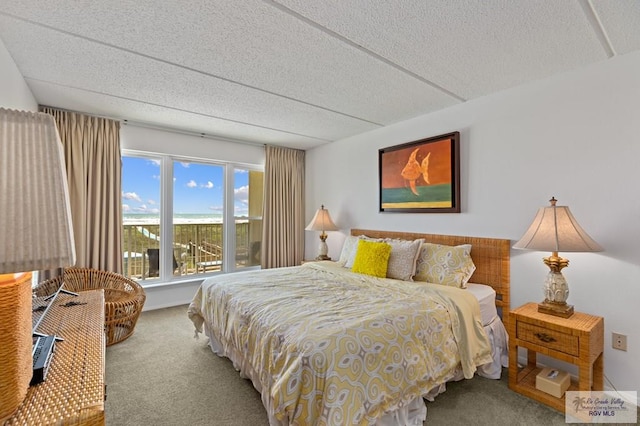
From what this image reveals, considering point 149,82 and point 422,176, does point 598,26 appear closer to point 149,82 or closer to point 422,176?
point 422,176

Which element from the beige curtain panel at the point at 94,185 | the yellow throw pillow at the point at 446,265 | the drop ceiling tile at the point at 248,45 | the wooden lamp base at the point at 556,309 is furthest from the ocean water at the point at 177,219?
the wooden lamp base at the point at 556,309

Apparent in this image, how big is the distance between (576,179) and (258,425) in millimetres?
2826

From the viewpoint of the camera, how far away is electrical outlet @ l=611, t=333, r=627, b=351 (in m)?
2.09

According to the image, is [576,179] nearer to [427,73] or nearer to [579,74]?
[579,74]

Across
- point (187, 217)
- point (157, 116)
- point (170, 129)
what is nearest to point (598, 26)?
point (157, 116)

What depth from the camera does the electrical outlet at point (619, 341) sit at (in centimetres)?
209

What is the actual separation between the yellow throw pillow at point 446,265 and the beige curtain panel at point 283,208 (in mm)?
2507

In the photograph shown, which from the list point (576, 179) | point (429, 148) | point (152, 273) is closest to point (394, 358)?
point (576, 179)

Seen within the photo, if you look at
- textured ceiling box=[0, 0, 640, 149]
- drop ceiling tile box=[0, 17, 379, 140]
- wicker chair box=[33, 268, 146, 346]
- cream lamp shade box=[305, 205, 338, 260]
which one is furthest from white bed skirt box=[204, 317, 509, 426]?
drop ceiling tile box=[0, 17, 379, 140]

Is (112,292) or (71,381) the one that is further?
(112,292)

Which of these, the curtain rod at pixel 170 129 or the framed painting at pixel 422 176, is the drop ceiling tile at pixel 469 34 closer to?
the framed painting at pixel 422 176

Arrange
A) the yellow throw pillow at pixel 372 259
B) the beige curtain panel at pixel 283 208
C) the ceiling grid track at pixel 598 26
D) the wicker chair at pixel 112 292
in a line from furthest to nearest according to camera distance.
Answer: the beige curtain panel at pixel 283 208
the yellow throw pillow at pixel 372 259
the wicker chair at pixel 112 292
the ceiling grid track at pixel 598 26

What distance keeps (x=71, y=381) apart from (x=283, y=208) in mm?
3977

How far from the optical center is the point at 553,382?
6.70 ft
